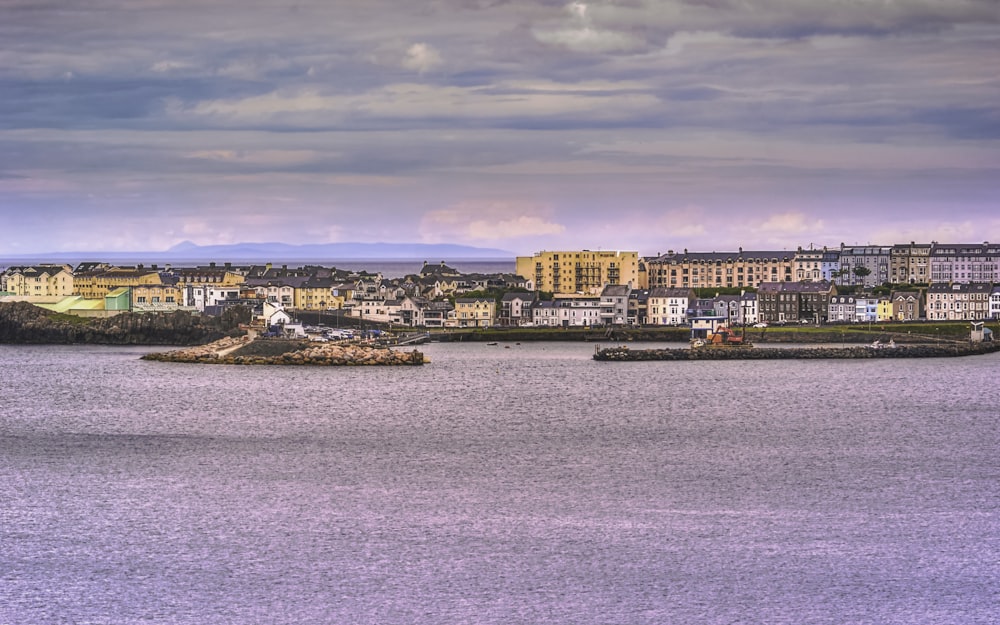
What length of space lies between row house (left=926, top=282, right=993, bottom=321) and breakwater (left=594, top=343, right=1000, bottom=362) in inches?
501

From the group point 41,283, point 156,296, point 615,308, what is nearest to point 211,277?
point 41,283

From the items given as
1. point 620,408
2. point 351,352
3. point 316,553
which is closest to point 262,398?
point 620,408

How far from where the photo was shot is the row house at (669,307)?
6456cm

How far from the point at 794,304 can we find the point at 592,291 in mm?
14445

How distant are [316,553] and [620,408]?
51.4 ft

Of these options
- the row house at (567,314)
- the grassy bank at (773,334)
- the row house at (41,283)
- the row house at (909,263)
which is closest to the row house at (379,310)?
the grassy bank at (773,334)

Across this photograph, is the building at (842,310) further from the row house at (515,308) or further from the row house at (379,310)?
the row house at (379,310)

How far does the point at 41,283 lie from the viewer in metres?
75.2

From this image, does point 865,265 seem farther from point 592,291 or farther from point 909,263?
point 592,291

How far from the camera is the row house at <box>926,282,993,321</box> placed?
207 feet

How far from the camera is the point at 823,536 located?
17.2 m

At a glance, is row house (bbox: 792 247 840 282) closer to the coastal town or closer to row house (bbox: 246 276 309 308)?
the coastal town

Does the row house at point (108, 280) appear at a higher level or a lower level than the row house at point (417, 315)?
higher

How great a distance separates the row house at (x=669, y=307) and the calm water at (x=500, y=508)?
97.8 ft
